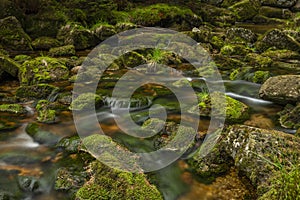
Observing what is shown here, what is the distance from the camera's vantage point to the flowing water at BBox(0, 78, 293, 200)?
4055 millimetres

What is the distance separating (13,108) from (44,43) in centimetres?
685

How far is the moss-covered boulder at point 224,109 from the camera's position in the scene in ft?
20.3

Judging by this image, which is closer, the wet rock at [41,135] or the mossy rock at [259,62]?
the wet rock at [41,135]

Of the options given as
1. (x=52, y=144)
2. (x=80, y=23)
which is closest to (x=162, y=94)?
(x=52, y=144)

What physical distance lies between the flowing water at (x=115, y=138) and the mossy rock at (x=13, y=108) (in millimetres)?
186

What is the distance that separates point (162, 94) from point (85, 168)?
12.9 ft

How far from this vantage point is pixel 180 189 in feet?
13.6

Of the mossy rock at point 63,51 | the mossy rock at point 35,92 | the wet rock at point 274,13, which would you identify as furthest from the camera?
the wet rock at point 274,13

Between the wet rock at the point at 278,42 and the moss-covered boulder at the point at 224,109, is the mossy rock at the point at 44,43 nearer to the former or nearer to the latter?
the moss-covered boulder at the point at 224,109

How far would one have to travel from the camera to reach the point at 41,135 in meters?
5.62

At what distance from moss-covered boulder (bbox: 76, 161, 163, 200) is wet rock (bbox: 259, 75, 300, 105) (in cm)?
435

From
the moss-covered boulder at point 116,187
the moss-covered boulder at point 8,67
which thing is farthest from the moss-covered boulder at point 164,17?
the moss-covered boulder at point 116,187

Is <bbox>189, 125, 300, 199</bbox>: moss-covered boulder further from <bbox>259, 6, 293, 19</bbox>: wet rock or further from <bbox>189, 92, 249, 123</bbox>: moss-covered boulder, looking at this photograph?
<bbox>259, 6, 293, 19</bbox>: wet rock

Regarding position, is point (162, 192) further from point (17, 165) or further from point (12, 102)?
point (12, 102)
